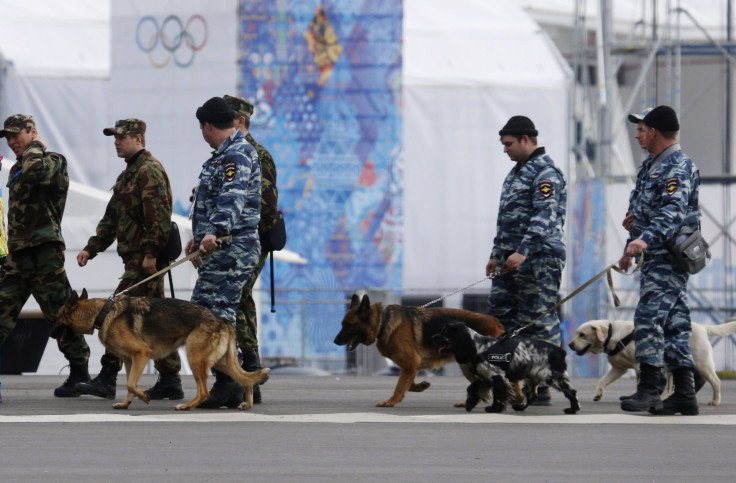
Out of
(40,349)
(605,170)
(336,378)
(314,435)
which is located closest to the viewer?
(314,435)

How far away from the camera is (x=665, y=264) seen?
8500mm

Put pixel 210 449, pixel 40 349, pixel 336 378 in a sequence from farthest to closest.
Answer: pixel 40 349
pixel 336 378
pixel 210 449

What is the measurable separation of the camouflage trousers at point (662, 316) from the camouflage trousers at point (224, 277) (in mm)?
2357

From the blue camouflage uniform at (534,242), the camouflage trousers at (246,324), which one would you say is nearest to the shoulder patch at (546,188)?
the blue camouflage uniform at (534,242)

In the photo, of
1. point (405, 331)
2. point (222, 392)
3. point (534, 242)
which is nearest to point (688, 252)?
point (534, 242)

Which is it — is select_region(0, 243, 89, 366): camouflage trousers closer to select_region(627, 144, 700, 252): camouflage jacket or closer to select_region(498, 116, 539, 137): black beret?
select_region(498, 116, 539, 137): black beret

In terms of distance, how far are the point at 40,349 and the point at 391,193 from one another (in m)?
7.85

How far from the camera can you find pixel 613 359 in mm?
10805

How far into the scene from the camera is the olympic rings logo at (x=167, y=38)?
21.3 metres

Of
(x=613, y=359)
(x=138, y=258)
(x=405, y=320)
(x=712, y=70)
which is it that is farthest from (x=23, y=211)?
(x=712, y=70)

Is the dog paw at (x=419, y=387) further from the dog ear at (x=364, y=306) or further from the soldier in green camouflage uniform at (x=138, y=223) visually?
the soldier in green camouflage uniform at (x=138, y=223)

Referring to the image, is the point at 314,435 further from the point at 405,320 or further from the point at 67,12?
the point at 67,12

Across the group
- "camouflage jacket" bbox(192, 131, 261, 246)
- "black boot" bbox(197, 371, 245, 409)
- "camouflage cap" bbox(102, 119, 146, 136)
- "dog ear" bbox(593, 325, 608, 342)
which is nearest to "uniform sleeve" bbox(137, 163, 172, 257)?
"camouflage cap" bbox(102, 119, 146, 136)

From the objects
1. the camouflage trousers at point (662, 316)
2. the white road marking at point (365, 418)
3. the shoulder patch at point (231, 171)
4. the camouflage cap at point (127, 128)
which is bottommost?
the white road marking at point (365, 418)
